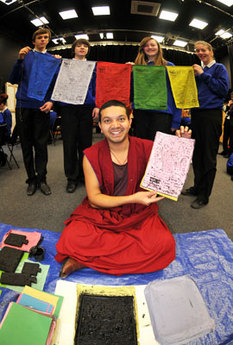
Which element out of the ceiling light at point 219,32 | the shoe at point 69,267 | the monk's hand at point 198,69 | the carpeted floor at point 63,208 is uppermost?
the ceiling light at point 219,32

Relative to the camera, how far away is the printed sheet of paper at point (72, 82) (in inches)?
84.1

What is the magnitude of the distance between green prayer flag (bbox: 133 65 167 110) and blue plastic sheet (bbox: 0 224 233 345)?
134 cm

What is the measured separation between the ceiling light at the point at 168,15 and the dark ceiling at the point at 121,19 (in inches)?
3.6

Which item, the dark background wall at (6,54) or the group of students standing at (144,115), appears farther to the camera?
the dark background wall at (6,54)

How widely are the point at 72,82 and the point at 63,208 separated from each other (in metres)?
1.39

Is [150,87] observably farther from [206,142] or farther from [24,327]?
[24,327]

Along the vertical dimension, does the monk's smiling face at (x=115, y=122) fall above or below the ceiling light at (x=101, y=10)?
below

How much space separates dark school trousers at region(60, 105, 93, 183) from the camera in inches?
90.7

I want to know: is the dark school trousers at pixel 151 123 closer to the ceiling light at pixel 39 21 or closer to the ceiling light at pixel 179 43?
the ceiling light at pixel 39 21

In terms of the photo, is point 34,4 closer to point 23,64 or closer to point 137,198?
point 23,64

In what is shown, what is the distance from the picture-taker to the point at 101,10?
13.9ft

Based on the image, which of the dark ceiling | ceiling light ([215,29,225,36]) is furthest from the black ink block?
ceiling light ([215,29,225,36])

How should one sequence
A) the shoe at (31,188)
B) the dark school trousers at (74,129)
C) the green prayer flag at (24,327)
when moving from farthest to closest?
1. the shoe at (31,188)
2. the dark school trousers at (74,129)
3. the green prayer flag at (24,327)

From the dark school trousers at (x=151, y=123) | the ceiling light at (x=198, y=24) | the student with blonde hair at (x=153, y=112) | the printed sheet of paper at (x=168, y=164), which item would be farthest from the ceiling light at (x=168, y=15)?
the printed sheet of paper at (x=168, y=164)
